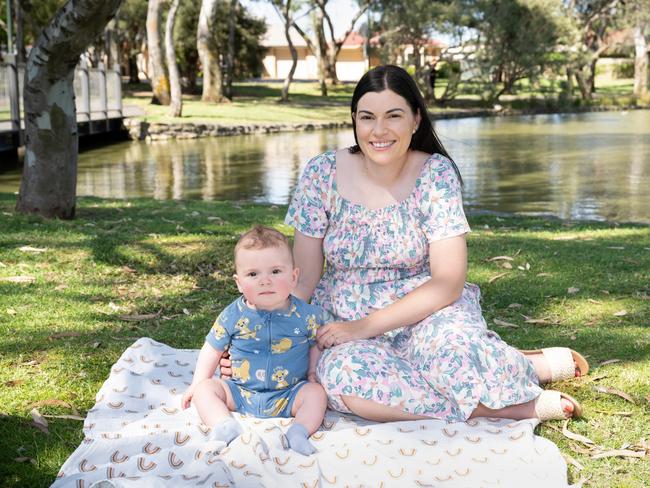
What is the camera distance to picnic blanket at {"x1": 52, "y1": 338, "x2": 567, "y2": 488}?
319 cm

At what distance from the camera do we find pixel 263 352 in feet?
12.2

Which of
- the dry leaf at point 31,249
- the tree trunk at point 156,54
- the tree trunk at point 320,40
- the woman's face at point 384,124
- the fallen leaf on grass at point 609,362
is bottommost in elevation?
the fallen leaf on grass at point 609,362

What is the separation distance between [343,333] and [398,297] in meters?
0.37

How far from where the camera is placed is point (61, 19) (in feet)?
24.1

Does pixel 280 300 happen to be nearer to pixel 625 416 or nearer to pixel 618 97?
pixel 625 416

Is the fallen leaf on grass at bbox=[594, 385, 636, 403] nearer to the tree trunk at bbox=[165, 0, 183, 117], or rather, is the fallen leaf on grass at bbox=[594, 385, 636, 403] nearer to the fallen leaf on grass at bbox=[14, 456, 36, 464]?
the fallen leaf on grass at bbox=[14, 456, 36, 464]

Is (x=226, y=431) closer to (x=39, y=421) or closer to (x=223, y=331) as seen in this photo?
(x=223, y=331)

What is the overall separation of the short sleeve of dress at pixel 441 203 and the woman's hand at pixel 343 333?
1.73 feet

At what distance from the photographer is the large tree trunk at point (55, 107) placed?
24.1ft

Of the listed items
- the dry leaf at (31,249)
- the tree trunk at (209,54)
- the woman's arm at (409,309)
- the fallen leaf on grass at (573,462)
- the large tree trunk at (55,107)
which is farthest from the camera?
the tree trunk at (209,54)

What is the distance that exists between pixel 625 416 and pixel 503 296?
7.00 ft

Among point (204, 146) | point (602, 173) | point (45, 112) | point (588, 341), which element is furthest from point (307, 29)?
point (588, 341)

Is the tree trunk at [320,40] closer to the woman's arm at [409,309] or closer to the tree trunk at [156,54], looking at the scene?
the tree trunk at [156,54]

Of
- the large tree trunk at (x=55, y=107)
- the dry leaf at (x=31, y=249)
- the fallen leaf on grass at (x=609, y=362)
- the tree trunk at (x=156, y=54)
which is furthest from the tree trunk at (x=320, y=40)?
the fallen leaf on grass at (x=609, y=362)
